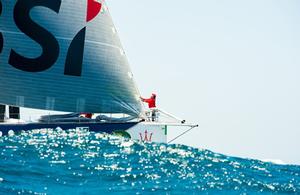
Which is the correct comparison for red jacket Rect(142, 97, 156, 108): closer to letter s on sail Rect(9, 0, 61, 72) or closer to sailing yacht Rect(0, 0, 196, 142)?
sailing yacht Rect(0, 0, 196, 142)

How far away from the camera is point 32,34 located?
29438 millimetres

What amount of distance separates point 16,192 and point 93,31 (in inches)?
712

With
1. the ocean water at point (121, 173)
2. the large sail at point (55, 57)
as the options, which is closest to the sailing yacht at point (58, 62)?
the large sail at point (55, 57)

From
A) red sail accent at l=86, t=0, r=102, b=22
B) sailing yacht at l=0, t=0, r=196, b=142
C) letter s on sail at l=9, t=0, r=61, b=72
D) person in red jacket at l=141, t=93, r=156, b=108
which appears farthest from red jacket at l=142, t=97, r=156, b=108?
letter s on sail at l=9, t=0, r=61, b=72

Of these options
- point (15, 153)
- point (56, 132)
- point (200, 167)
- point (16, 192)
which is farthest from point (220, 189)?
point (56, 132)

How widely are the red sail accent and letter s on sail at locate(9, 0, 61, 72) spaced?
1.61 m

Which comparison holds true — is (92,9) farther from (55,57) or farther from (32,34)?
(32,34)

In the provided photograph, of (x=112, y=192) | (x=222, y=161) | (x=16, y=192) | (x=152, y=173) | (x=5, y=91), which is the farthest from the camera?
(x=5, y=91)

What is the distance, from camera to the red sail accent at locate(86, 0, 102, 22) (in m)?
30.1

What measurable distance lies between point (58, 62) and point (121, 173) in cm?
1432

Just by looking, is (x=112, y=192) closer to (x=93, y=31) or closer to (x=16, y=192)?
(x=16, y=192)

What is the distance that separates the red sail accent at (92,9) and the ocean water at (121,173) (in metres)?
8.56

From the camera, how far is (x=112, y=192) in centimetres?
1418

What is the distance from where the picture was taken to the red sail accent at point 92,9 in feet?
98.8
